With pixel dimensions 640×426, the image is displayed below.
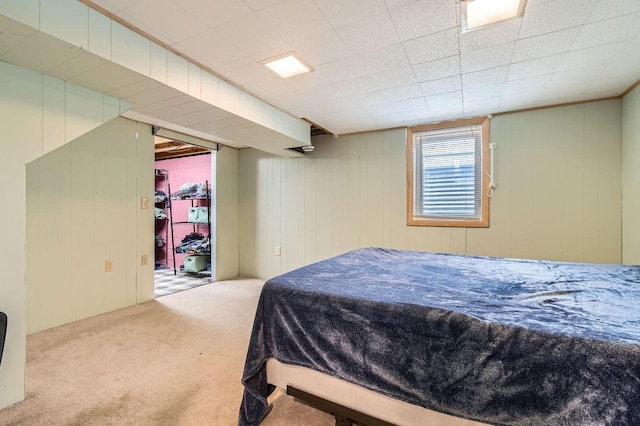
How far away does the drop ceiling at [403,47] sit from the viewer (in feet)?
4.91

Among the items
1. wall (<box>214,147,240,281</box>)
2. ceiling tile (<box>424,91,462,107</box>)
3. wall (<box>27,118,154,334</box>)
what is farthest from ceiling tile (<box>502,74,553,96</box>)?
wall (<box>27,118,154,334</box>)

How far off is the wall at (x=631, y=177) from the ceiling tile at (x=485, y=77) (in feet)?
3.78

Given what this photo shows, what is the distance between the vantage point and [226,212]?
4.59 meters

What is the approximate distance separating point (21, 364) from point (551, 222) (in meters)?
4.23

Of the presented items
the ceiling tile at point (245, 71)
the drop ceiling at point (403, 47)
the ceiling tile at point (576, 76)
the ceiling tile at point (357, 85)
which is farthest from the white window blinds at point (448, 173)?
the ceiling tile at point (245, 71)

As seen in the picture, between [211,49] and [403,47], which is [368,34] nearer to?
[403,47]

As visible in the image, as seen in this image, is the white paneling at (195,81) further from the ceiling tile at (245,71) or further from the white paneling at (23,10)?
the white paneling at (23,10)

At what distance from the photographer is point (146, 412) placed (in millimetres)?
1541

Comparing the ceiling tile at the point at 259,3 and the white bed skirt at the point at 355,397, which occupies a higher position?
the ceiling tile at the point at 259,3

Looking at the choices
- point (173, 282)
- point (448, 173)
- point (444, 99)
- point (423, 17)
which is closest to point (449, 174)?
point (448, 173)

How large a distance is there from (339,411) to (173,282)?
3.98 m

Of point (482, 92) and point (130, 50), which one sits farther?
point (482, 92)

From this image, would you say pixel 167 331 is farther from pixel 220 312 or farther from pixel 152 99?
pixel 152 99

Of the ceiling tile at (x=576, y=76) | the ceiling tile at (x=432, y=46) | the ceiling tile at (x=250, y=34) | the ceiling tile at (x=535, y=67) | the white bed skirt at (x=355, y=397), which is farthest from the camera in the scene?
the ceiling tile at (x=576, y=76)
